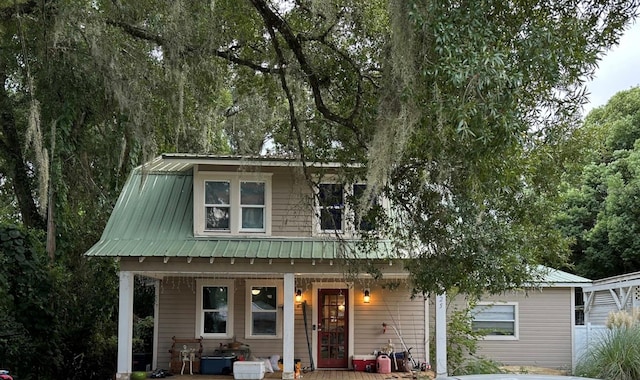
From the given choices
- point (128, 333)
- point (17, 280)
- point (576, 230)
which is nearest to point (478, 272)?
point (128, 333)

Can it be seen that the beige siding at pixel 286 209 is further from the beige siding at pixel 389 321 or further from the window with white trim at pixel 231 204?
the beige siding at pixel 389 321

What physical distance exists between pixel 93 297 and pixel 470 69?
11423 millimetres

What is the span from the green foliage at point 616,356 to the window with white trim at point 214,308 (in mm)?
7287

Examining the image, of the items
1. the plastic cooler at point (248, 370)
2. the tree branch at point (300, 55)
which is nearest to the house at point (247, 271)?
the plastic cooler at point (248, 370)

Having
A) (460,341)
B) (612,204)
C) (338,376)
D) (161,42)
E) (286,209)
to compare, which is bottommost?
(338,376)

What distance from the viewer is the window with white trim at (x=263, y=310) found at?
49.3ft

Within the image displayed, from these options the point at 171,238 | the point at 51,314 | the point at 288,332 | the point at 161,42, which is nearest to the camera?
the point at 161,42

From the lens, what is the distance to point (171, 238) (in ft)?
44.6

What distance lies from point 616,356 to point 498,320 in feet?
18.5

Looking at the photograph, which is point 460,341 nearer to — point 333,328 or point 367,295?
point 367,295

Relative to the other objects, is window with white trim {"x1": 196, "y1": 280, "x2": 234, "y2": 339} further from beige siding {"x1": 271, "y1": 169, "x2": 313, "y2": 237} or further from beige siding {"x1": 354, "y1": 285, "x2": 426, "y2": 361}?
beige siding {"x1": 354, "y1": 285, "x2": 426, "y2": 361}

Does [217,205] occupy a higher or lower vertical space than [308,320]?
higher

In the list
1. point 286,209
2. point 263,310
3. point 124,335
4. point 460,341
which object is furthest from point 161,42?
point 460,341

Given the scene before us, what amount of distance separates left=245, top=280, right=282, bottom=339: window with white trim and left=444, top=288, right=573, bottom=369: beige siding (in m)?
5.37
